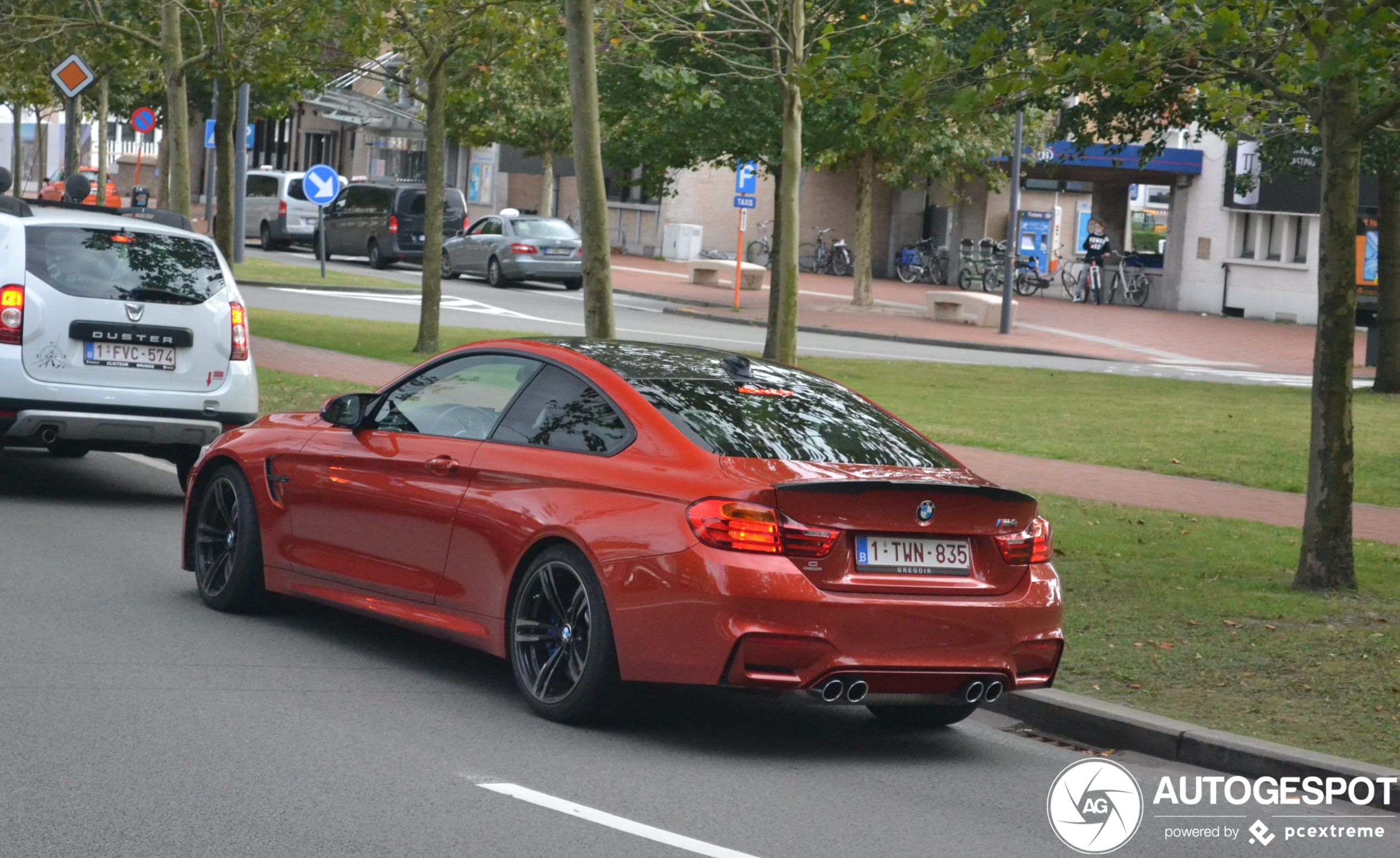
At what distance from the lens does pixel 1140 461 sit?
1623 centimetres

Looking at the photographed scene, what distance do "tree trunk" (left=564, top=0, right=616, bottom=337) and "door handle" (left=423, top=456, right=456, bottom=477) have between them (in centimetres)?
680

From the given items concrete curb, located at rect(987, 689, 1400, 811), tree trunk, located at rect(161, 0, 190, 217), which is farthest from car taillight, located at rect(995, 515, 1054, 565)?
tree trunk, located at rect(161, 0, 190, 217)

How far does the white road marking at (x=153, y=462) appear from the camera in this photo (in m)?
14.2

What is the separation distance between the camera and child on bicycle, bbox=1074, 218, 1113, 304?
1812 inches

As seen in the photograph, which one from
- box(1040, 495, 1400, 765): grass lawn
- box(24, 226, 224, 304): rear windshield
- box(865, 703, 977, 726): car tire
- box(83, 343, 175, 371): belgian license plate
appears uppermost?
box(24, 226, 224, 304): rear windshield

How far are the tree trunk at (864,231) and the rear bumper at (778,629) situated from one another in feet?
107

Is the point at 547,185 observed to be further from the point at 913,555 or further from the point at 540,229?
the point at 913,555

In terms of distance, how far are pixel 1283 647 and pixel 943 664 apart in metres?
2.65

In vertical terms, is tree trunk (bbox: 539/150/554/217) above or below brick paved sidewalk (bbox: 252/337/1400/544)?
above

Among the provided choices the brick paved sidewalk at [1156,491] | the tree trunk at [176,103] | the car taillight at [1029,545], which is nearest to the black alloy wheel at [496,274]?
the tree trunk at [176,103]

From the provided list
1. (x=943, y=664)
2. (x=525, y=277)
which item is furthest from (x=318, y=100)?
(x=943, y=664)

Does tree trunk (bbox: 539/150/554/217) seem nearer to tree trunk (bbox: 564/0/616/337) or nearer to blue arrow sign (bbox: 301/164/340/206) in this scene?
blue arrow sign (bbox: 301/164/340/206)

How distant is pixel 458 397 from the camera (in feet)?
25.6

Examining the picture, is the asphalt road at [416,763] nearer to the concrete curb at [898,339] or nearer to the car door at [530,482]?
the car door at [530,482]
